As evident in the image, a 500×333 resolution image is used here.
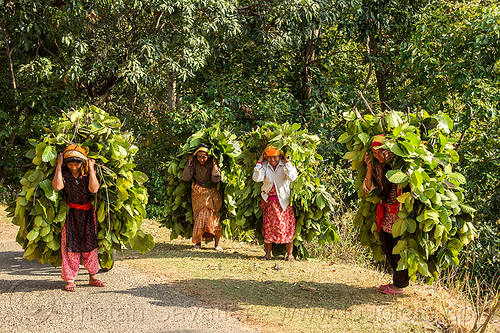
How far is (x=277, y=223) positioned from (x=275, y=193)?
17.6 inches

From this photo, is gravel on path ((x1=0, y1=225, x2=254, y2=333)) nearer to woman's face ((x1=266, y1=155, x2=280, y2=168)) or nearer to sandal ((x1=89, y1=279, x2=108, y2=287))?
sandal ((x1=89, y1=279, x2=108, y2=287))

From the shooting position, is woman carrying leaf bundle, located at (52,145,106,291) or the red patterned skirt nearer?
woman carrying leaf bundle, located at (52,145,106,291)

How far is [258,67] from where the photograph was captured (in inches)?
519

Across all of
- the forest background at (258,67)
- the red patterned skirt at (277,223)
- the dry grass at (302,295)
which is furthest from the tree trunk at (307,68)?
the dry grass at (302,295)

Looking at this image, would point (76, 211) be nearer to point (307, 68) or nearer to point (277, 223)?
point (277, 223)

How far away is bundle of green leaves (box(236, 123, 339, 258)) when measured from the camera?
25.5ft

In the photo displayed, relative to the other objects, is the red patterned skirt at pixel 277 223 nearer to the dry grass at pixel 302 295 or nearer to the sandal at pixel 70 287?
the dry grass at pixel 302 295

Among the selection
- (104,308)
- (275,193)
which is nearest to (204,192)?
(275,193)

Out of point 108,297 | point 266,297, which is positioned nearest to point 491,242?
point 266,297

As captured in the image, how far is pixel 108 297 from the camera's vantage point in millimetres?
5719

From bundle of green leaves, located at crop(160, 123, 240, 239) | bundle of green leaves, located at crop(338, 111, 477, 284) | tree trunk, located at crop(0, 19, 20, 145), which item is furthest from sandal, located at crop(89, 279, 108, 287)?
tree trunk, located at crop(0, 19, 20, 145)

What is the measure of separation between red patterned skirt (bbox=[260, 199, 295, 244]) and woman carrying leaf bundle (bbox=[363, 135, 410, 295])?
199 cm

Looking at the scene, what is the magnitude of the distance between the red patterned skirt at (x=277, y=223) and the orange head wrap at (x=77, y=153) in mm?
2943

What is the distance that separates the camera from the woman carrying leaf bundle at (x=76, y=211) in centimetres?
568
